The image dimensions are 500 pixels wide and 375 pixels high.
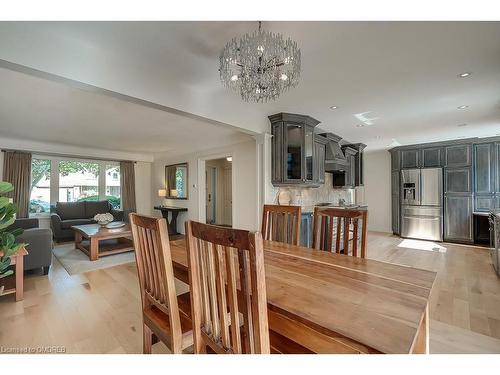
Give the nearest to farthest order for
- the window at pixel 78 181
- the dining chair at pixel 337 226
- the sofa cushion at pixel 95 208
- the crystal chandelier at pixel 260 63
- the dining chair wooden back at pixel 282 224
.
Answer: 1. the crystal chandelier at pixel 260 63
2. the dining chair at pixel 337 226
3. the dining chair wooden back at pixel 282 224
4. the sofa cushion at pixel 95 208
5. the window at pixel 78 181

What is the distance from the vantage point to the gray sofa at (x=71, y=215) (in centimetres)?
504

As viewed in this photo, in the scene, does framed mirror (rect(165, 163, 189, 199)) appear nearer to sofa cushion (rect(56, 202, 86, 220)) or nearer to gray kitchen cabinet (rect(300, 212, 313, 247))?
sofa cushion (rect(56, 202, 86, 220))

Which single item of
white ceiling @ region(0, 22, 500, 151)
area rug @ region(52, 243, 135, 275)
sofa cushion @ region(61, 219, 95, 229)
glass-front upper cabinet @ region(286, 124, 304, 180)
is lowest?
area rug @ region(52, 243, 135, 275)

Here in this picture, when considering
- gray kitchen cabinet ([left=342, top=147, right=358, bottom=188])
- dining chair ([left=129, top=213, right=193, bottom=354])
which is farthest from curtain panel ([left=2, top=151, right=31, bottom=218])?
gray kitchen cabinet ([left=342, top=147, right=358, bottom=188])

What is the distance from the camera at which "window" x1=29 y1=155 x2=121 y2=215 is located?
570cm

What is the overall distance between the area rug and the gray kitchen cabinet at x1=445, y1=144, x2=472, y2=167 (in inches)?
266

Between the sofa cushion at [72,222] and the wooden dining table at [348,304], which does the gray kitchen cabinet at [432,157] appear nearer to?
the wooden dining table at [348,304]

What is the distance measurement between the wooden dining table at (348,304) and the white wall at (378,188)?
600cm

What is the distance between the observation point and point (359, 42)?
5.89 ft

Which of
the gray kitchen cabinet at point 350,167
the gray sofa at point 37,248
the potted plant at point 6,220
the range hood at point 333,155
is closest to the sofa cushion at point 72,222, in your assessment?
the gray sofa at point 37,248

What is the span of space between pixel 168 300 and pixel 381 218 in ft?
22.6

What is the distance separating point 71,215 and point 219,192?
389 centimetres

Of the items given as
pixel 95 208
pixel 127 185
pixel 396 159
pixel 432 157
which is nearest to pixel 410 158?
pixel 396 159
